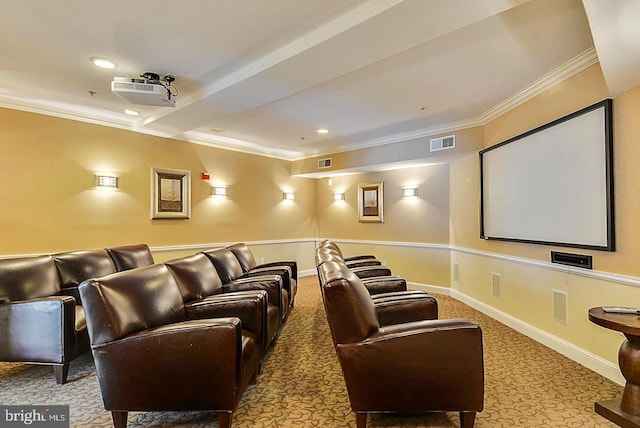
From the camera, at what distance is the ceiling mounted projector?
294cm

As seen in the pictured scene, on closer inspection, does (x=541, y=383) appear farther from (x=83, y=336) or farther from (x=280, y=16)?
(x=83, y=336)

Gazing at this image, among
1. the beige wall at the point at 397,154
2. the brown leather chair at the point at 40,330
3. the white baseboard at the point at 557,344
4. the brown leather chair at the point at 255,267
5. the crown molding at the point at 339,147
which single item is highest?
the crown molding at the point at 339,147

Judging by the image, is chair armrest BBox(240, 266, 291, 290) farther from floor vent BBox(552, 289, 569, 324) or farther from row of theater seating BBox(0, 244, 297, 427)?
floor vent BBox(552, 289, 569, 324)

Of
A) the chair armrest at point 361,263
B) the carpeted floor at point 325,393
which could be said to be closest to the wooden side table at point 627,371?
the carpeted floor at point 325,393

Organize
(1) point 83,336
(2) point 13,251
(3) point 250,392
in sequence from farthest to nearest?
Answer: 1. (2) point 13,251
2. (1) point 83,336
3. (3) point 250,392

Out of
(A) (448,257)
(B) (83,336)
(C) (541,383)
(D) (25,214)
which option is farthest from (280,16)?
(A) (448,257)

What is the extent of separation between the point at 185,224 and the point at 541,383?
4850mm

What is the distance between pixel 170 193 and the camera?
5062 mm

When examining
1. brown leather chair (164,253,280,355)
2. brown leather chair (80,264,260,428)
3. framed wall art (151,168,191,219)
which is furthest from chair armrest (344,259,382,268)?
framed wall art (151,168,191,219)

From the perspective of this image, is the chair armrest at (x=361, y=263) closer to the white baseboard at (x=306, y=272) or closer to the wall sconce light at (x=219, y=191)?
the wall sconce light at (x=219, y=191)

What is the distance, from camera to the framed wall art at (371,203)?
6.23 m

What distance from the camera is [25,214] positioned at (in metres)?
3.82

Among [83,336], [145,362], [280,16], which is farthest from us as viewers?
[83,336]

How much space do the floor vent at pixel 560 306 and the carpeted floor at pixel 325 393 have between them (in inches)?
13.1
